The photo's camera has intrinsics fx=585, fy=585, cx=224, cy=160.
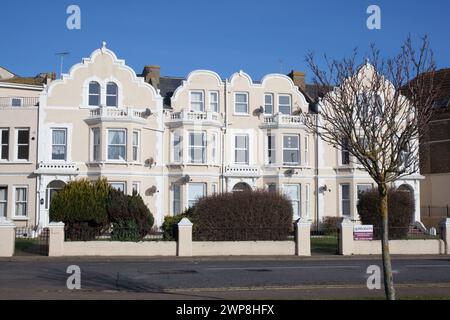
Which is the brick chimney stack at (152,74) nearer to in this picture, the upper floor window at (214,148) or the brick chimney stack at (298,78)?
the upper floor window at (214,148)

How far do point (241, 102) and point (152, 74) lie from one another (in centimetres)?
615

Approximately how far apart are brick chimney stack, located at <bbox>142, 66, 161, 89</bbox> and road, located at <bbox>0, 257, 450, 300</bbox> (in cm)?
1744

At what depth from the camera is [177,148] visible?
35.0m

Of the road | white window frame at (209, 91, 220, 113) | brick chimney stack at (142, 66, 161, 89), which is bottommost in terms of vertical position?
the road

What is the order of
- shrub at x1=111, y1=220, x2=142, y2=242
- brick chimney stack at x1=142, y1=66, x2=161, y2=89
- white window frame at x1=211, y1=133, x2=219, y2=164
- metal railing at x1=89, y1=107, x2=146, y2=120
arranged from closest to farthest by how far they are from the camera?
shrub at x1=111, y1=220, x2=142, y2=242 → metal railing at x1=89, y1=107, x2=146, y2=120 → white window frame at x1=211, y1=133, x2=219, y2=164 → brick chimney stack at x1=142, y1=66, x2=161, y2=89

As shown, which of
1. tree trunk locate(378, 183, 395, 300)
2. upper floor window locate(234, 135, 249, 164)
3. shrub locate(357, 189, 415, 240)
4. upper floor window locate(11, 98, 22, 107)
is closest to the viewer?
tree trunk locate(378, 183, 395, 300)

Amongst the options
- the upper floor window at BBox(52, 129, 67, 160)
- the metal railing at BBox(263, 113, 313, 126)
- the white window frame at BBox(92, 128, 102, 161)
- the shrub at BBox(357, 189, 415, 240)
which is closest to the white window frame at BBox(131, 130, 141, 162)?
the white window frame at BBox(92, 128, 102, 161)

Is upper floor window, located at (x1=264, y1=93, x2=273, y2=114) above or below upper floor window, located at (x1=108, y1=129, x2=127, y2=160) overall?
above

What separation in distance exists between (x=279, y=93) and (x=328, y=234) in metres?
9.38

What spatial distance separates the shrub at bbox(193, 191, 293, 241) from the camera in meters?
24.2

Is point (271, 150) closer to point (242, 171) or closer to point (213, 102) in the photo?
point (242, 171)

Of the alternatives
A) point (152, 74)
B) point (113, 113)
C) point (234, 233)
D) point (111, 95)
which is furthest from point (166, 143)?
point (234, 233)

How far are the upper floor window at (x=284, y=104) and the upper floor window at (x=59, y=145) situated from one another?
13.4 meters

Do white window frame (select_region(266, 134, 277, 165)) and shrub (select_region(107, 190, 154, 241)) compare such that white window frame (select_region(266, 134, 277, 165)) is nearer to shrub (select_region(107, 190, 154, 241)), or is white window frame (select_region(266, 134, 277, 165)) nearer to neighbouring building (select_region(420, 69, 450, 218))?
neighbouring building (select_region(420, 69, 450, 218))
